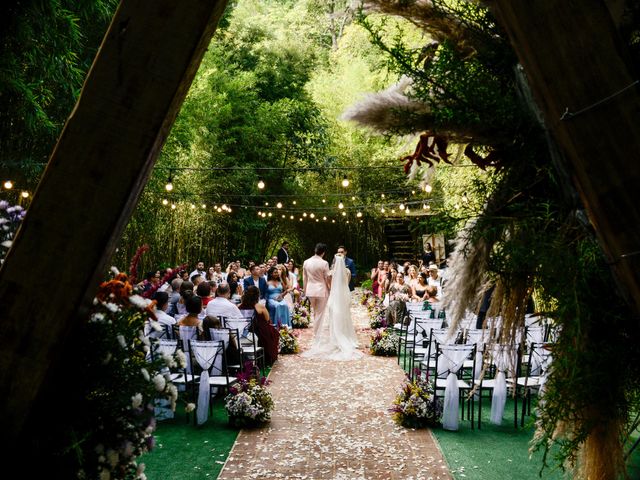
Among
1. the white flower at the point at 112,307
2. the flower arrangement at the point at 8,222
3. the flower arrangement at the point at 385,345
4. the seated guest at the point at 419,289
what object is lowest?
the white flower at the point at 112,307

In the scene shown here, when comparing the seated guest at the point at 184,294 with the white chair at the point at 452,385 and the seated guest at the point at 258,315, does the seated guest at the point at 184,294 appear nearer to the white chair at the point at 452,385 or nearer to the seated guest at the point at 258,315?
the seated guest at the point at 258,315

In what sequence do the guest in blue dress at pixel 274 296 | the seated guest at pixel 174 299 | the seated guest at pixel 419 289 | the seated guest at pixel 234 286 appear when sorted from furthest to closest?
the seated guest at pixel 234 286, the seated guest at pixel 419 289, the guest in blue dress at pixel 274 296, the seated guest at pixel 174 299

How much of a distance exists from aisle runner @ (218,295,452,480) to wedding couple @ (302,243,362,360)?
180cm

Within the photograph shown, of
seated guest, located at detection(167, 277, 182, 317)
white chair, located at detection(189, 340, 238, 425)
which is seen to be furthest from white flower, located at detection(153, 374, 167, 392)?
seated guest, located at detection(167, 277, 182, 317)

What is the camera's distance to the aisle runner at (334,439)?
4.97 m

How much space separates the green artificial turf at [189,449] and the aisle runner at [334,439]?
5.4 inches

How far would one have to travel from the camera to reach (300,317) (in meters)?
14.1

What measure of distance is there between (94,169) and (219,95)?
61.6ft

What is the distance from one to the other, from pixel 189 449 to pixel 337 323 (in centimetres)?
545

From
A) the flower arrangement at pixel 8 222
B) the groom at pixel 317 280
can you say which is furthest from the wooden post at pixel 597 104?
the groom at pixel 317 280

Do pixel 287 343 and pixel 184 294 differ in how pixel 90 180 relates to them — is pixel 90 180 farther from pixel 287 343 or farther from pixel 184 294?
pixel 287 343

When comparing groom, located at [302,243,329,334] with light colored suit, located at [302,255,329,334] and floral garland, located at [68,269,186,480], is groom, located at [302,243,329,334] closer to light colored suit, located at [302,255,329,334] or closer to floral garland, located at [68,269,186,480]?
light colored suit, located at [302,255,329,334]

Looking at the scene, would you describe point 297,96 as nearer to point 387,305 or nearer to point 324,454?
point 387,305

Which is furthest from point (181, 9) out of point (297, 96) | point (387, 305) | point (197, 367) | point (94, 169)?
point (297, 96)
